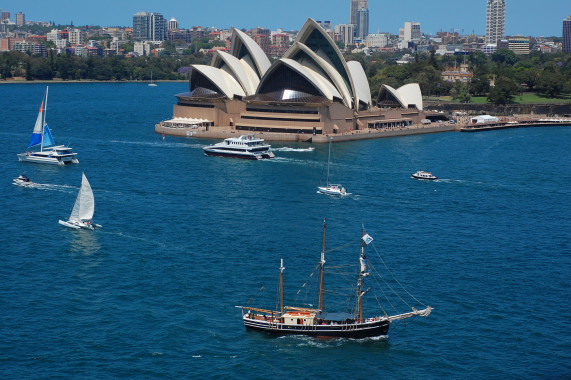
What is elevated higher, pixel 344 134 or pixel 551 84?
pixel 551 84

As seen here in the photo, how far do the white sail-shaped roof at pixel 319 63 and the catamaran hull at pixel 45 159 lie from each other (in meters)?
25.2

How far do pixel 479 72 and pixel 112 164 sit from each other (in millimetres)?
75868

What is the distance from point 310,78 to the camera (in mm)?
70125

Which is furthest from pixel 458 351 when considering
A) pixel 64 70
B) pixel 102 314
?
pixel 64 70

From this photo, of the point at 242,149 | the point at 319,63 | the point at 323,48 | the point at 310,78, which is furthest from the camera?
the point at 323,48

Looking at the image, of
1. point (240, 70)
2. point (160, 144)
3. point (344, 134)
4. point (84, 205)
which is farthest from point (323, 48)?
point (84, 205)

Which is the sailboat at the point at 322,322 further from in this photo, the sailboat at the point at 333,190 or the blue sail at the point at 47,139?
the blue sail at the point at 47,139

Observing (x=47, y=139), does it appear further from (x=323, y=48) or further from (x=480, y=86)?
(x=480, y=86)

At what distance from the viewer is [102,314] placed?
2653 cm

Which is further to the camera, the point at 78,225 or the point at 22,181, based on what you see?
the point at 22,181

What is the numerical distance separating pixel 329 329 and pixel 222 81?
170 ft

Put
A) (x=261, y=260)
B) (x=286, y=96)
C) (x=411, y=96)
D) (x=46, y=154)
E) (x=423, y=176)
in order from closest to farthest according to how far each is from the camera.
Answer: (x=261, y=260) < (x=423, y=176) < (x=46, y=154) < (x=286, y=96) < (x=411, y=96)

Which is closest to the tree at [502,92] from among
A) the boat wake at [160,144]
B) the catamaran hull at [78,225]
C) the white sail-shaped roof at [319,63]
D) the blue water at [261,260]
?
the white sail-shaped roof at [319,63]

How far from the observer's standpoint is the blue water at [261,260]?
24.0 m
